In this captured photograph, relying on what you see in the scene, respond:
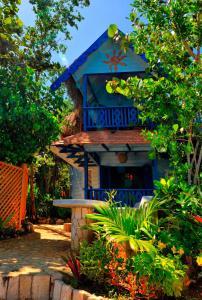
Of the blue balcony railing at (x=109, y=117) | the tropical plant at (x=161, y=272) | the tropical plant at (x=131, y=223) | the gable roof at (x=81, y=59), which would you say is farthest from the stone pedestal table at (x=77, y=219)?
the gable roof at (x=81, y=59)

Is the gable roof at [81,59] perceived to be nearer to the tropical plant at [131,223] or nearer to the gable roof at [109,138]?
the gable roof at [109,138]

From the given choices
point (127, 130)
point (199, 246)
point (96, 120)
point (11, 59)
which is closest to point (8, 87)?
point (11, 59)

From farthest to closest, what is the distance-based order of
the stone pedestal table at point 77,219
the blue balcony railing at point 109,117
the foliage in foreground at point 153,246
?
the blue balcony railing at point 109,117 < the stone pedestal table at point 77,219 < the foliage in foreground at point 153,246

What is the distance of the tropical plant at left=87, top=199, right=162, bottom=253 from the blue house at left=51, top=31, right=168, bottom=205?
5.50 metres

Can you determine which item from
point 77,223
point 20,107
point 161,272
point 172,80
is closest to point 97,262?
point 161,272

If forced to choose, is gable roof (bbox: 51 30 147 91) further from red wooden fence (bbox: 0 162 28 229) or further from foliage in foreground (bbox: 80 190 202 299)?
foliage in foreground (bbox: 80 190 202 299)

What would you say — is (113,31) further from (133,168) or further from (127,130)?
(133,168)

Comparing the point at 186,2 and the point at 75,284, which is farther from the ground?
the point at 186,2

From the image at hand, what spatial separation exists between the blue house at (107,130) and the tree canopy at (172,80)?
3.67m

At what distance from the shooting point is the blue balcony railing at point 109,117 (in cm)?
1112

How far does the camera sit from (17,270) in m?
4.84

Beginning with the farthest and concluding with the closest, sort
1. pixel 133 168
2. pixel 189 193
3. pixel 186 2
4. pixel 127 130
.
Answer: pixel 133 168 < pixel 127 130 < pixel 186 2 < pixel 189 193

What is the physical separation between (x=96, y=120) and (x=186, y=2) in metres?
6.15

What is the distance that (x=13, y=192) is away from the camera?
947 centimetres
